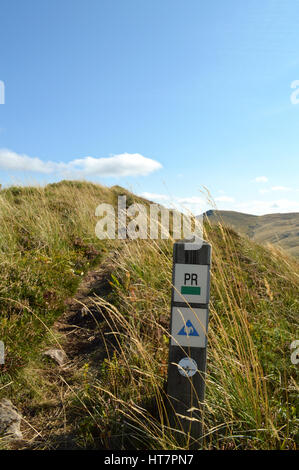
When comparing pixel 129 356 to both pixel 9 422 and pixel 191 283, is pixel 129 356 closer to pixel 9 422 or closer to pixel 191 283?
pixel 9 422

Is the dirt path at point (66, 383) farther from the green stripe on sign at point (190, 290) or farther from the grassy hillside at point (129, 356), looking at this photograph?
the green stripe on sign at point (190, 290)

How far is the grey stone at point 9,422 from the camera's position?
242cm

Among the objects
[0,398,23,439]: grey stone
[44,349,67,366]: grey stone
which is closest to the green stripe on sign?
Answer: [0,398,23,439]: grey stone

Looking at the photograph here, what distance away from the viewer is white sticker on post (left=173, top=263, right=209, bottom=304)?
209 cm

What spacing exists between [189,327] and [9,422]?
1.62 metres

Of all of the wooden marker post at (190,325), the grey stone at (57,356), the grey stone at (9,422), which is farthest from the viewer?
the grey stone at (57,356)

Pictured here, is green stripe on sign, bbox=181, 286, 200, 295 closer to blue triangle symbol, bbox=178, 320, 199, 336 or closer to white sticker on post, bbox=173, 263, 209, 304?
white sticker on post, bbox=173, 263, 209, 304

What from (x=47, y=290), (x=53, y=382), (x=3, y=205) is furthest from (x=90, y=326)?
(x=3, y=205)

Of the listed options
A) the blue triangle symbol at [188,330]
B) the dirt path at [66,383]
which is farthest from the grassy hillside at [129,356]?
the blue triangle symbol at [188,330]

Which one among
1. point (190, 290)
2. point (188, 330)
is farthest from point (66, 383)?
point (190, 290)
